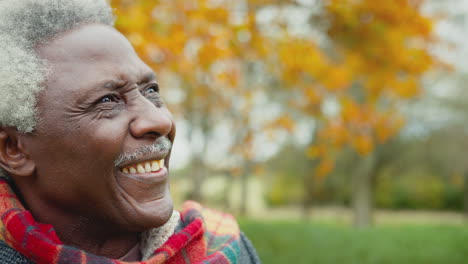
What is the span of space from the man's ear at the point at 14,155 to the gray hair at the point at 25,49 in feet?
0.15

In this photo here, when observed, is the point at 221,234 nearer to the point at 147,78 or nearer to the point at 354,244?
the point at 147,78

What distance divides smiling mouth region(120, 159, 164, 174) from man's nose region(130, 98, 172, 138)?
10 cm

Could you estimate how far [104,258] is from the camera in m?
1.71

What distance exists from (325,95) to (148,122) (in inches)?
262

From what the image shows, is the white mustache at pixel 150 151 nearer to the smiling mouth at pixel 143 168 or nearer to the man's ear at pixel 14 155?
the smiling mouth at pixel 143 168

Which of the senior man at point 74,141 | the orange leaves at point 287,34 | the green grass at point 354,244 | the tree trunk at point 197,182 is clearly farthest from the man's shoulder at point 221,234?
the tree trunk at point 197,182

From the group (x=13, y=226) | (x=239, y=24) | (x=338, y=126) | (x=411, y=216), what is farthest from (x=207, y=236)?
(x=411, y=216)


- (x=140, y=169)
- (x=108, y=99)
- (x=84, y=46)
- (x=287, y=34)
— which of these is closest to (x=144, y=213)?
(x=140, y=169)

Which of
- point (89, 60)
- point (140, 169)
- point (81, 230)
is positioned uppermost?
point (89, 60)

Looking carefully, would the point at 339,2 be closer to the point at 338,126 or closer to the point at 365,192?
the point at 338,126

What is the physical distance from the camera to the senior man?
169cm

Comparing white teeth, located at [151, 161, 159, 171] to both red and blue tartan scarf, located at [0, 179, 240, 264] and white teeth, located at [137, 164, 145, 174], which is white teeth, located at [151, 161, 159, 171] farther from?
red and blue tartan scarf, located at [0, 179, 240, 264]

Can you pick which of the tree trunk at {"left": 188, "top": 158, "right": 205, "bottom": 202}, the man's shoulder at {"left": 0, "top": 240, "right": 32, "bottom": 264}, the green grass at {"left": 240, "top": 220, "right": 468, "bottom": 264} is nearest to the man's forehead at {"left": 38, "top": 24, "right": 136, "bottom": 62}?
the man's shoulder at {"left": 0, "top": 240, "right": 32, "bottom": 264}

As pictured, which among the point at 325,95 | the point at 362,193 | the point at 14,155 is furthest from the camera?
the point at 362,193
